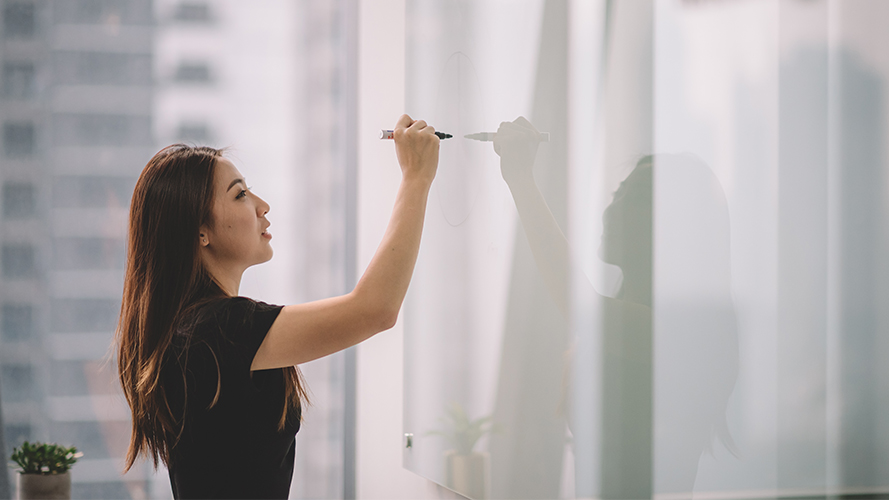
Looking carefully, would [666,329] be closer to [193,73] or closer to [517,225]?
[517,225]

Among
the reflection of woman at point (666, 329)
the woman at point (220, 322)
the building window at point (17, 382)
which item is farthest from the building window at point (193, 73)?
the reflection of woman at point (666, 329)

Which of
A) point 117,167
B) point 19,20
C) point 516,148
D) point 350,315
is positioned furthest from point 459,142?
point 19,20

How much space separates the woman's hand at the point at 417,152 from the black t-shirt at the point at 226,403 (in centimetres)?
23

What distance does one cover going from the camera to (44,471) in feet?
4.58

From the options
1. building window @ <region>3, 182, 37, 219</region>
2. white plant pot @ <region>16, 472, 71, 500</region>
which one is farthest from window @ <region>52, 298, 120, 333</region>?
white plant pot @ <region>16, 472, 71, 500</region>

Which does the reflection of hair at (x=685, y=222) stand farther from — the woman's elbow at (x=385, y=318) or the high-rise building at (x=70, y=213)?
the high-rise building at (x=70, y=213)

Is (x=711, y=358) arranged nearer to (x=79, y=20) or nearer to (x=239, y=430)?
(x=239, y=430)

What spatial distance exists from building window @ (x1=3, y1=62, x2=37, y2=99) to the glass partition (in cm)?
127

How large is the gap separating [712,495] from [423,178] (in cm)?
45

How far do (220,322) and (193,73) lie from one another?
3.66ft

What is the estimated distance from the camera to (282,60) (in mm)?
1676

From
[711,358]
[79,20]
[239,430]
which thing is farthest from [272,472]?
[79,20]

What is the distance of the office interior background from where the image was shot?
1.80 ft

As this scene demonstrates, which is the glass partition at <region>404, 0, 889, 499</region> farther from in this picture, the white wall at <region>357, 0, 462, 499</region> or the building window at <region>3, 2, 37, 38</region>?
the building window at <region>3, 2, 37, 38</region>
